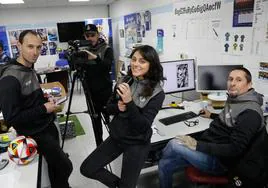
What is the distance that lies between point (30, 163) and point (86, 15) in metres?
6.17

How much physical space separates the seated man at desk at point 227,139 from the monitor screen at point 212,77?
0.66m

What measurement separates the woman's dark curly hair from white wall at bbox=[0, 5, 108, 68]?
5.88 metres

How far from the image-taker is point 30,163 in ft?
4.59

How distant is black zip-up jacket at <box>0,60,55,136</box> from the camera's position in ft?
4.56

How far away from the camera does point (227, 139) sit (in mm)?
1624

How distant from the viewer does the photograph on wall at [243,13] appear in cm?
221

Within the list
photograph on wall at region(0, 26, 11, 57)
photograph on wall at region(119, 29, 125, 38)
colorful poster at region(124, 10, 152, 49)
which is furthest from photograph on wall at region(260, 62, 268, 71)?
photograph on wall at region(0, 26, 11, 57)

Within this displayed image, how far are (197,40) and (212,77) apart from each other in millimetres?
854

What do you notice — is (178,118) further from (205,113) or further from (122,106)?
(122,106)

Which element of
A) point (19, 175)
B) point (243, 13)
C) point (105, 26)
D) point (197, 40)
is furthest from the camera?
point (105, 26)

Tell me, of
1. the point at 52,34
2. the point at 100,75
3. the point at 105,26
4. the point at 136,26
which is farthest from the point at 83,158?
the point at 52,34

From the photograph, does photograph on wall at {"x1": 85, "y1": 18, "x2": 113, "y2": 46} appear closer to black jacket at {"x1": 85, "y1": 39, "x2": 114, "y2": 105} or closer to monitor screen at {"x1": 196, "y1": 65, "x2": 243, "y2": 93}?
black jacket at {"x1": 85, "y1": 39, "x2": 114, "y2": 105}

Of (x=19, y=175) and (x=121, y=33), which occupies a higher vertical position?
(x=121, y=33)

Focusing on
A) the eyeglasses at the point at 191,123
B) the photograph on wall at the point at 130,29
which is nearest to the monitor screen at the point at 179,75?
the eyeglasses at the point at 191,123
